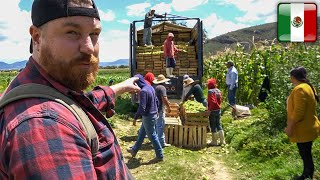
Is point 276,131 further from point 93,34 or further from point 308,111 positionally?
point 93,34

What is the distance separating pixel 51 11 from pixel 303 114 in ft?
16.3

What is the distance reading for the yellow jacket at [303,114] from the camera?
215 inches

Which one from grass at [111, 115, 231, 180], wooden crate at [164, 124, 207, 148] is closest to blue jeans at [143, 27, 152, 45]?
grass at [111, 115, 231, 180]

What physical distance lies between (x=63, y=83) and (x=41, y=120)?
0.99ft

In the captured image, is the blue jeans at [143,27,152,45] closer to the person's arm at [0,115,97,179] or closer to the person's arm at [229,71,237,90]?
the person's arm at [229,71,237,90]

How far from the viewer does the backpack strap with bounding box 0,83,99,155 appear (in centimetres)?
121

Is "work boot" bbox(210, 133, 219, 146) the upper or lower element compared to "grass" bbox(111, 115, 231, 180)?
upper

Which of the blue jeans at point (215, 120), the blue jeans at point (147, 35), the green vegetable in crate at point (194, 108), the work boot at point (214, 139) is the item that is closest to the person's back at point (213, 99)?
the blue jeans at point (215, 120)

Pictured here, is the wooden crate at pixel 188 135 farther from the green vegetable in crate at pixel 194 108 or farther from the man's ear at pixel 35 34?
the man's ear at pixel 35 34

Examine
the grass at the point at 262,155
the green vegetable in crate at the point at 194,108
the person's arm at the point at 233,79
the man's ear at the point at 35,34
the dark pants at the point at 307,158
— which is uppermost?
the man's ear at the point at 35,34

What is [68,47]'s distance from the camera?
4.42 feet

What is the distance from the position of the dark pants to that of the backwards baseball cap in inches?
203

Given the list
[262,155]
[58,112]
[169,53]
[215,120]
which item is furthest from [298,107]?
[169,53]

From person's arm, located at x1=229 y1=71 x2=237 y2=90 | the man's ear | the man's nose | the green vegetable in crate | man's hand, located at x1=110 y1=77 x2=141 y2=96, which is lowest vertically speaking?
the green vegetable in crate
